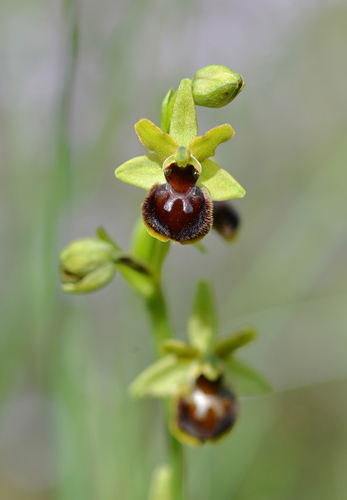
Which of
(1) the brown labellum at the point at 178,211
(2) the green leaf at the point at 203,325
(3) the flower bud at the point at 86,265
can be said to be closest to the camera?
(1) the brown labellum at the point at 178,211

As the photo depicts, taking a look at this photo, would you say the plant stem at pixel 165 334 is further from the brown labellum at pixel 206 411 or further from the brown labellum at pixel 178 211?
the brown labellum at pixel 178 211

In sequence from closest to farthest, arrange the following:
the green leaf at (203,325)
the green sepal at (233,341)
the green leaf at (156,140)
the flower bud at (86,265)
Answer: the green leaf at (156,140), the flower bud at (86,265), the green sepal at (233,341), the green leaf at (203,325)

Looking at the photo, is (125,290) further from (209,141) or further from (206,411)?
(209,141)

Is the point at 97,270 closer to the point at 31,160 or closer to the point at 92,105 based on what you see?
the point at 92,105

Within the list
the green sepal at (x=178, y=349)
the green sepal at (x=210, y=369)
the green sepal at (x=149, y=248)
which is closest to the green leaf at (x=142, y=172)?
the green sepal at (x=149, y=248)

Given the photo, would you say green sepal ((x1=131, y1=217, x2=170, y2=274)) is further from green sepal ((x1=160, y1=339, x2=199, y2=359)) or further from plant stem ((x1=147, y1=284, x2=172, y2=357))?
green sepal ((x1=160, y1=339, x2=199, y2=359))

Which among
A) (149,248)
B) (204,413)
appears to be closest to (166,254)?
(149,248)

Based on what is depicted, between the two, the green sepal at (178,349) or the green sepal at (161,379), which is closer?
the green sepal at (178,349)
